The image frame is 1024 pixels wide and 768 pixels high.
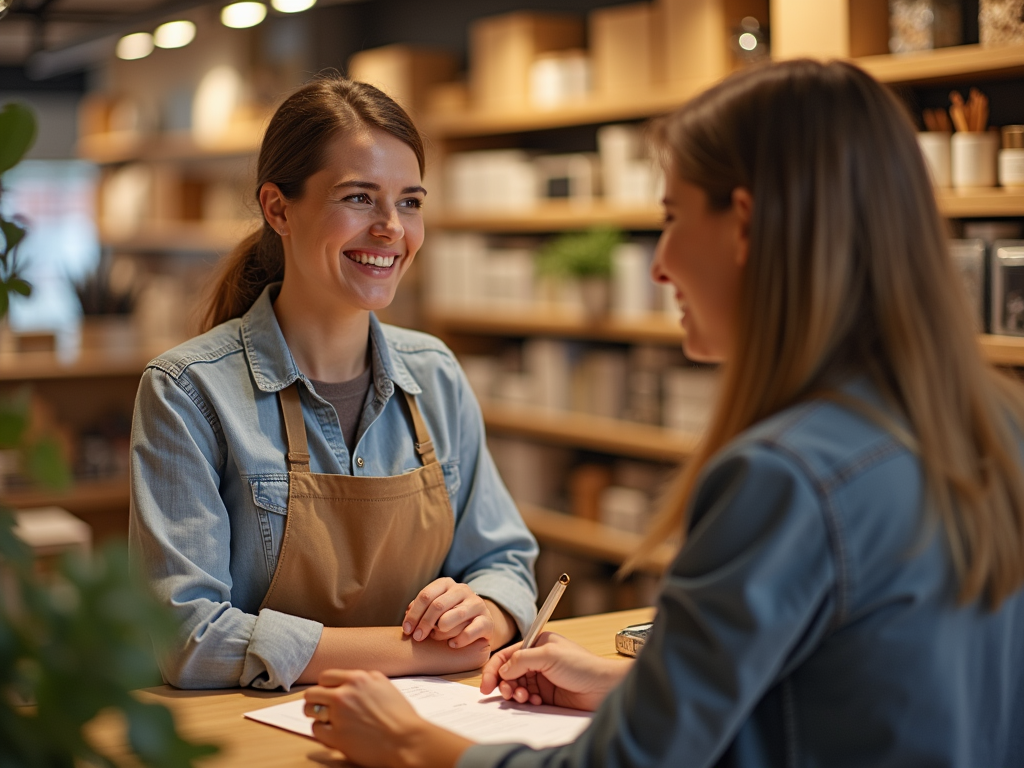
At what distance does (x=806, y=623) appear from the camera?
971mm

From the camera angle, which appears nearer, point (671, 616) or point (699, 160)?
point (671, 616)

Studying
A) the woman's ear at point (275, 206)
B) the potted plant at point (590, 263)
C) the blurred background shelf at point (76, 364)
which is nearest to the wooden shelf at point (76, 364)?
the blurred background shelf at point (76, 364)

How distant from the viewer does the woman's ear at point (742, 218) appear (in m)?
1.07

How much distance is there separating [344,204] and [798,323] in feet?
3.24

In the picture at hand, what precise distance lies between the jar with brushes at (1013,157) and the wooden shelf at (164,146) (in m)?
3.88

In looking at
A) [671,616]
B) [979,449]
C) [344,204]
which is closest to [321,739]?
[671,616]

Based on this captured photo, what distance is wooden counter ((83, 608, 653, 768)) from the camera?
1.30 meters

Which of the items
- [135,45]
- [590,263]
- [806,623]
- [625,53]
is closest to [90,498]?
[135,45]

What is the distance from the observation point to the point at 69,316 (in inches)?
414

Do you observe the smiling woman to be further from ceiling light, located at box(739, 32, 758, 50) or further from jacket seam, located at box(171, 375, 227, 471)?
ceiling light, located at box(739, 32, 758, 50)

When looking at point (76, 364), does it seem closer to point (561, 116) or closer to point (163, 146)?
point (561, 116)

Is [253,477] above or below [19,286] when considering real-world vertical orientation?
below

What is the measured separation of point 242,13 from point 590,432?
6.28 feet

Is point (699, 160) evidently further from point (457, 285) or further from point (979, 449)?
point (457, 285)
